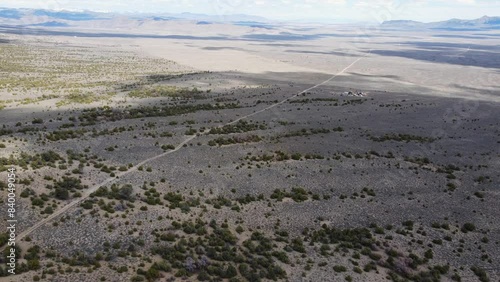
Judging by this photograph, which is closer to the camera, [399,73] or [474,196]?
[474,196]

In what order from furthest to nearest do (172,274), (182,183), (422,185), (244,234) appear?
(422,185), (182,183), (244,234), (172,274)

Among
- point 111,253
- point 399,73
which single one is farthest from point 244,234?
point 399,73

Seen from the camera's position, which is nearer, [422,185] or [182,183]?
[182,183]

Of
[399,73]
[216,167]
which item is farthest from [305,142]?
[399,73]

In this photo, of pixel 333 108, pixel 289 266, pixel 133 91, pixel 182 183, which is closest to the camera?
pixel 289 266

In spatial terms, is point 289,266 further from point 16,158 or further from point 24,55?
point 24,55

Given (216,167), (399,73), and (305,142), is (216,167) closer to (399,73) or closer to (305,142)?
(305,142)

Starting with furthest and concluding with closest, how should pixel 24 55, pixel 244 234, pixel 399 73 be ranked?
pixel 24 55 < pixel 399 73 < pixel 244 234

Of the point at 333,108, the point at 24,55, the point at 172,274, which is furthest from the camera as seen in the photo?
the point at 24,55
